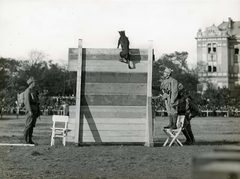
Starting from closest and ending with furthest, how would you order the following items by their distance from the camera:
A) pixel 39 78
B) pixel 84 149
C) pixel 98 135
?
pixel 84 149 < pixel 98 135 < pixel 39 78

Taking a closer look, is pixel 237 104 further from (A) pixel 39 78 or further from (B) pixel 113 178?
(B) pixel 113 178

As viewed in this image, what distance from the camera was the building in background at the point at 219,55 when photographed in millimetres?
90812

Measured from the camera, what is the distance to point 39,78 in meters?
59.8

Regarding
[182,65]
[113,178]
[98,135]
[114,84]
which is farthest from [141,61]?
[182,65]

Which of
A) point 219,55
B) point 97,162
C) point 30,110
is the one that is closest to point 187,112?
point 30,110

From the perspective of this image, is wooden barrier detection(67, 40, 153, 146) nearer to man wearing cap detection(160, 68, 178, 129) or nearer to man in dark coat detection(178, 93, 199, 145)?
man wearing cap detection(160, 68, 178, 129)

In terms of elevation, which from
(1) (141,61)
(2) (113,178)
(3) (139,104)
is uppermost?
(1) (141,61)

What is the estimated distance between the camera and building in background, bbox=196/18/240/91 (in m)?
90.8

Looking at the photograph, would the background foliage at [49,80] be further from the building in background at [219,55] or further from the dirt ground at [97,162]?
the dirt ground at [97,162]

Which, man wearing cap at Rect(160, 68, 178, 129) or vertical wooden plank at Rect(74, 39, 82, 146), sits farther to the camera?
man wearing cap at Rect(160, 68, 178, 129)

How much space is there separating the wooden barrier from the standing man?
3.38 feet

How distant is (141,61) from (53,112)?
37.7 meters

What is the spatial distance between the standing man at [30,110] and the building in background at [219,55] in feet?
260

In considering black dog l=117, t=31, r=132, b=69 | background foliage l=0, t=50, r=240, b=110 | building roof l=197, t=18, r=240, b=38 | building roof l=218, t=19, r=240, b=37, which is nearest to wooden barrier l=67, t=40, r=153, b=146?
black dog l=117, t=31, r=132, b=69
